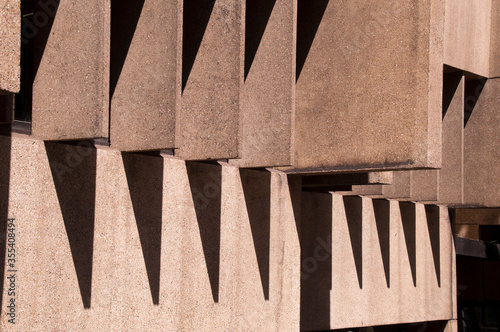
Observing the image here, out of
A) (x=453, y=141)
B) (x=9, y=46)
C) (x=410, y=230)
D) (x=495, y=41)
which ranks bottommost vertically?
(x=410, y=230)

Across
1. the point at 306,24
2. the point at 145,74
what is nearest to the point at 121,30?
the point at 145,74

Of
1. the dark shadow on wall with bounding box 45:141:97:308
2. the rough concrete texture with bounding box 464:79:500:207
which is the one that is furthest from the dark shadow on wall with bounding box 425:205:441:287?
the dark shadow on wall with bounding box 45:141:97:308

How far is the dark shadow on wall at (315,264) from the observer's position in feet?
41.0

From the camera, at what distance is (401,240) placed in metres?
14.9

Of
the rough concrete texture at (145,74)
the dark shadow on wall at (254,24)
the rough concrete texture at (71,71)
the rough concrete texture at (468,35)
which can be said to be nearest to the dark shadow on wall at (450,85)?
the rough concrete texture at (468,35)

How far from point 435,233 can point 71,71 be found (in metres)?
10.5

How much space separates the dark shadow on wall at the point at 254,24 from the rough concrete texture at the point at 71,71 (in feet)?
9.27

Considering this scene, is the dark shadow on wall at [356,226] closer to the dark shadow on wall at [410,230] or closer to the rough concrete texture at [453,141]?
the dark shadow on wall at [410,230]

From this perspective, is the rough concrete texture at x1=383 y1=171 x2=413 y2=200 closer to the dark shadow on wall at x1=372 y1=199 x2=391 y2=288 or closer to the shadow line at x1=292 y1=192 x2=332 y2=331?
the dark shadow on wall at x1=372 y1=199 x2=391 y2=288

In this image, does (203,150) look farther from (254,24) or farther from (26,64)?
(26,64)

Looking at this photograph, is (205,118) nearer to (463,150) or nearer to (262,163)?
(262,163)

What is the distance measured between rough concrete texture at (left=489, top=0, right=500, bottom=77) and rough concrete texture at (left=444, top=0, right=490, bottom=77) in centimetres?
7

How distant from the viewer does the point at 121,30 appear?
27.3 feet

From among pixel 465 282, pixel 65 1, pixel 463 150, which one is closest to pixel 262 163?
pixel 65 1
